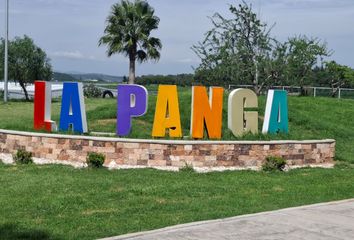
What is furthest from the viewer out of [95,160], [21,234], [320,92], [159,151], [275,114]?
[320,92]

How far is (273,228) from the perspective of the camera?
6922mm

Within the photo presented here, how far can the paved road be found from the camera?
21.1 feet

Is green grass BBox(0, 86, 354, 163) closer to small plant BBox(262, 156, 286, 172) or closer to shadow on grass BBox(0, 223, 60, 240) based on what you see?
small plant BBox(262, 156, 286, 172)

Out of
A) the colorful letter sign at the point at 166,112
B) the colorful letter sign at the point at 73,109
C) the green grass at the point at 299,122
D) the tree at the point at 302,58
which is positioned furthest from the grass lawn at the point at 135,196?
the tree at the point at 302,58

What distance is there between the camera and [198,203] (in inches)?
335

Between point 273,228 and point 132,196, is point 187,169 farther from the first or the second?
point 273,228

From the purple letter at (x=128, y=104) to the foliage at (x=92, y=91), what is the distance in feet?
108

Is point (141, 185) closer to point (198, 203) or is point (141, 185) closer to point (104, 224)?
point (198, 203)

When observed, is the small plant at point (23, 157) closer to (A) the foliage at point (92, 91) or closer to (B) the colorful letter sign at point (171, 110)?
(B) the colorful letter sign at point (171, 110)

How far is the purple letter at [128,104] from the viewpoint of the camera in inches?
524

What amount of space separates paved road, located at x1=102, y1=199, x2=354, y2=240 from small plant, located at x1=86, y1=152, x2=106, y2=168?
5.13 metres

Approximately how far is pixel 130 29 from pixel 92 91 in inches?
459

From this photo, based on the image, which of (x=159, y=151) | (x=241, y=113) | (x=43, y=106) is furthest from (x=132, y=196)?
(x=43, y=106)

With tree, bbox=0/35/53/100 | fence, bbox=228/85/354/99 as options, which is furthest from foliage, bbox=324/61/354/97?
tree, bbox=0/35/53/100
